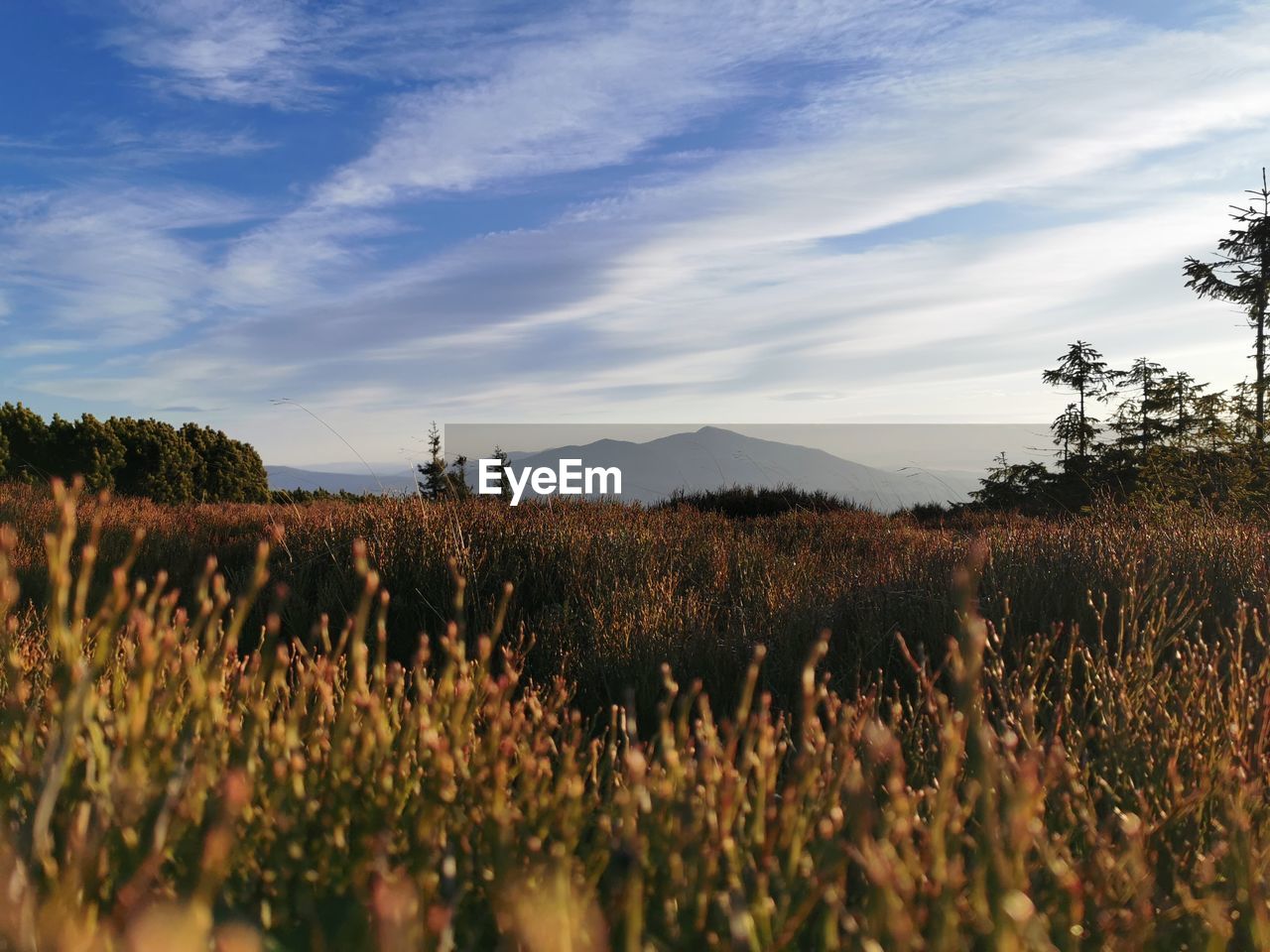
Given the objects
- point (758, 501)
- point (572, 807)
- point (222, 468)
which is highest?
point (222, 468)

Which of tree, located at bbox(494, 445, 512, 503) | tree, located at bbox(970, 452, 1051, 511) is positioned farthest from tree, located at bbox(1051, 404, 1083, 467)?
tree, located at bbox(494, 445, 512, 503)

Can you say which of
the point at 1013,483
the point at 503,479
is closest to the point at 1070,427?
the point at 1013,483

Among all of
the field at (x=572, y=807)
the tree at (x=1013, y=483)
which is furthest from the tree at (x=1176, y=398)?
the field at (x=572, y=807)

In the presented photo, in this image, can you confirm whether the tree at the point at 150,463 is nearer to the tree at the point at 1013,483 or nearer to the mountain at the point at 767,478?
the mountain at the point at 767,478

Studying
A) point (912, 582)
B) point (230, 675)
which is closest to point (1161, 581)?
point (912, 582)

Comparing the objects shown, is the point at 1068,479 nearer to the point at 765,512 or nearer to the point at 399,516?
the point at 765,512

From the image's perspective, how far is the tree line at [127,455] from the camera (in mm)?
24141

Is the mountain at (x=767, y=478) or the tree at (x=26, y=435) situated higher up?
the tree at (x=26, y=435)

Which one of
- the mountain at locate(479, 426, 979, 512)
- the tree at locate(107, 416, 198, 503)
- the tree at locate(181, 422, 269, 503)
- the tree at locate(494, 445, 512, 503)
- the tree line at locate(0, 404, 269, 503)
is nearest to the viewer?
the tree at locate(494, 445, 512, 503)

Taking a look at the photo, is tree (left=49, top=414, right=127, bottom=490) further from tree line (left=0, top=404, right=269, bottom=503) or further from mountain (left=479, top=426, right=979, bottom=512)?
mountain (left=479, top=426, right=979, bottom=512)

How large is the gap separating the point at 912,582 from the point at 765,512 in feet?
32.8

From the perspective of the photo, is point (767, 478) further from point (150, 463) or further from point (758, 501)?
point (150, 463)

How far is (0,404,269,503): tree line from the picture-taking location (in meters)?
24.1

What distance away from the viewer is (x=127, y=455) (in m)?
25.6
